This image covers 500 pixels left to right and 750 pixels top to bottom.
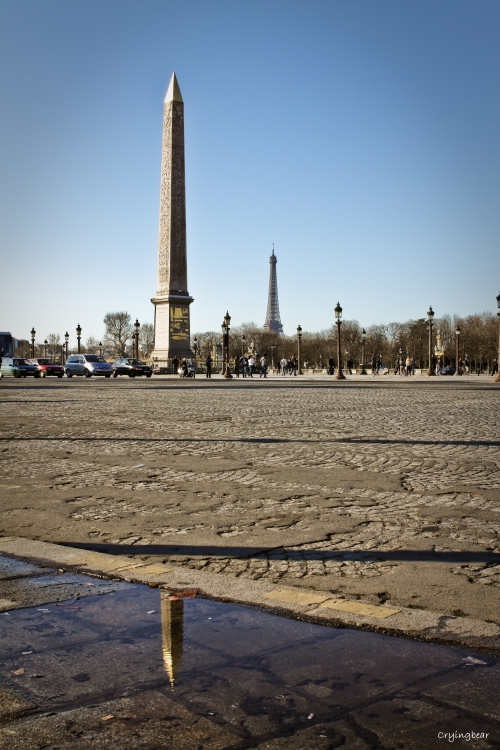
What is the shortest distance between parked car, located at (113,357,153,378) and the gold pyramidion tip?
57.7ft

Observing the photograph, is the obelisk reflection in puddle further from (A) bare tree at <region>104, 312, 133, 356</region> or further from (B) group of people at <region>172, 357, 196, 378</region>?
(A) bare tree at <region>104, 312, 133, 356</region>

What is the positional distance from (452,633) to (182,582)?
1.51 meters

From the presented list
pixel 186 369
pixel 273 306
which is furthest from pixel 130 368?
pixel 273 306

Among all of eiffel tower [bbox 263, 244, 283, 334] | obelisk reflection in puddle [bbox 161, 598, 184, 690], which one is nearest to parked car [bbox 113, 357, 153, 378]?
obelisk reflection in puddle [bbox 161, 598, 184, 690]

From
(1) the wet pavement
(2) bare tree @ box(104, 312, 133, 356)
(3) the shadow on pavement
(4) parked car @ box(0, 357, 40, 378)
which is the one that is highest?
(2) bare tree @ box(104, 312, 133, 356)

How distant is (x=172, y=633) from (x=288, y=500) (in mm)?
3462

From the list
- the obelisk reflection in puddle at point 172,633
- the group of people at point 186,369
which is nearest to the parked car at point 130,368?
the group of people at point 186,369

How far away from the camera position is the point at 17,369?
52.8 m

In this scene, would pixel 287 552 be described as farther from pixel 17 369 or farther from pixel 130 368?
pixel 17 369

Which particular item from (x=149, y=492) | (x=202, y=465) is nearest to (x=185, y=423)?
(x=202, y=465)

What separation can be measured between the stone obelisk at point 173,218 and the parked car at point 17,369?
9721 mm

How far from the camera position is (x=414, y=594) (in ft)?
13.5

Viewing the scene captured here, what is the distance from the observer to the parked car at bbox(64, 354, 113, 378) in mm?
53500

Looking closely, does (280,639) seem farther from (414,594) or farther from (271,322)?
(271,322)
